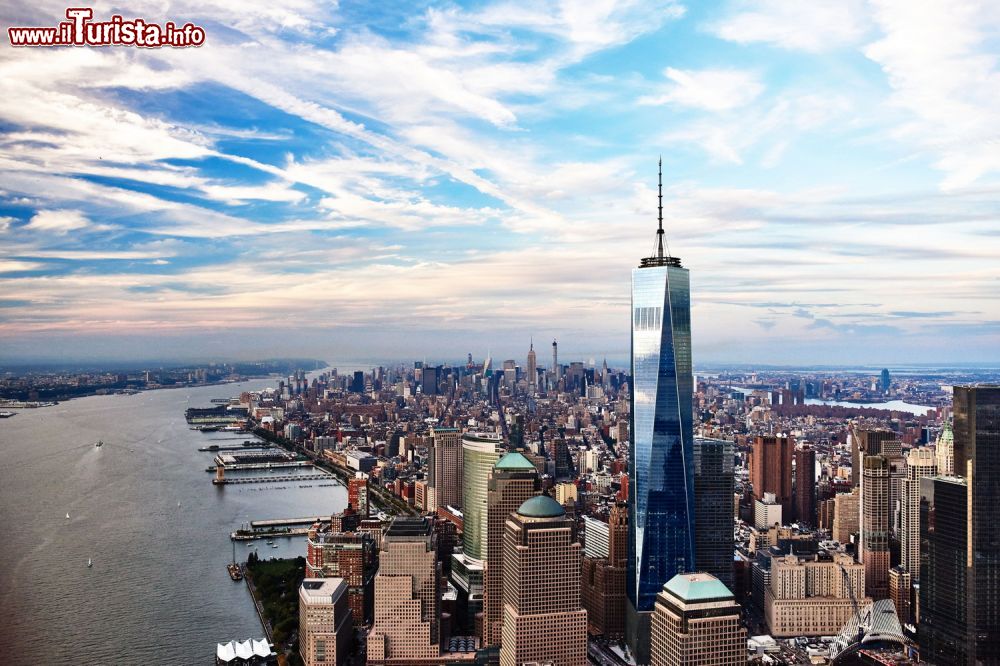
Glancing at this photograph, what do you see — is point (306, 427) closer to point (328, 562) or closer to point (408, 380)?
point (408, 380)

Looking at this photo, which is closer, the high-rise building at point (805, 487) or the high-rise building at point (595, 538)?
the high-rise building at point (595, 538)

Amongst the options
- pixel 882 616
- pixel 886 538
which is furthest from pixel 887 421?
pixel 882 616

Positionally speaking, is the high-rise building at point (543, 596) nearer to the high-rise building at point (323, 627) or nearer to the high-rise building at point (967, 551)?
the high-rise building at point (323, 627)

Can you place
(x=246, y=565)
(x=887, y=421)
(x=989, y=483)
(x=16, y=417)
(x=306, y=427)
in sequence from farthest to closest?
1. (x=306, y=427)
2. (x=887, y=421)
3. (x=246, y=565)
4. (x=16, y=417)
5. (x=989, y=483)

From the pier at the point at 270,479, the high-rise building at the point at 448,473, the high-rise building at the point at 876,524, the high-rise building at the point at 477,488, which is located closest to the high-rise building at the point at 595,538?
the high-rise building at the point at 477,488

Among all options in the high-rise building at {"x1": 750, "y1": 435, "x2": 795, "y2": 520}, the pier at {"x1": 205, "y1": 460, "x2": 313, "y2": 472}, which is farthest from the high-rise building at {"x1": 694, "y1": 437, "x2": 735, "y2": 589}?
the pier at {"x1": 205, "y1": 460, "x2": 313, "y2": 472}

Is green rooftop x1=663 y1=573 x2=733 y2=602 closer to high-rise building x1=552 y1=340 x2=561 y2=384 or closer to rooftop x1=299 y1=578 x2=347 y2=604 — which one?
rooftop x1=299 y1=578 x2=347 y2=604
